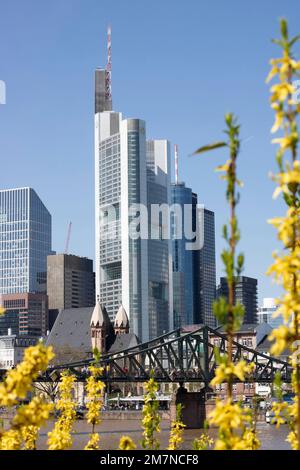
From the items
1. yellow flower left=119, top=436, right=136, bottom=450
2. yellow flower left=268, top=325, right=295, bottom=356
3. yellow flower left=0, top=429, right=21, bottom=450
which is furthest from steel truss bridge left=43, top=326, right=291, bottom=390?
yellow flower left=268, top=325, right=295, bottom=356

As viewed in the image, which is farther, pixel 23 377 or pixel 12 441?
pixel 12 441

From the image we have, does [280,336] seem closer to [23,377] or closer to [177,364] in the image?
[23,377]

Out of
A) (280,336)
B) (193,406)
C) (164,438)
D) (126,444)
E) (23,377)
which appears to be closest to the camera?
(280,336)

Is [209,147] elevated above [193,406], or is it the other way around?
[209,147]

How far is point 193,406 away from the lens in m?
116

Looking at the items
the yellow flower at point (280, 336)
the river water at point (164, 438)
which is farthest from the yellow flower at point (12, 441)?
the river water at point (164, 438)

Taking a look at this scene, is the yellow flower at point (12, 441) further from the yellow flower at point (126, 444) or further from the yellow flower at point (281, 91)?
the yellow flower at point (281, 91)

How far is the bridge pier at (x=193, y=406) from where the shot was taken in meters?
113

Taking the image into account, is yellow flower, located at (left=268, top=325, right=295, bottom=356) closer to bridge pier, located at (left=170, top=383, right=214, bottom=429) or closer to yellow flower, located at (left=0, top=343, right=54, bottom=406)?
yellow flower, located at (left=0, top=343, right=54, bottom=406)

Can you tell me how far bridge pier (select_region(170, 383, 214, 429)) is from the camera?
11307 centimetres

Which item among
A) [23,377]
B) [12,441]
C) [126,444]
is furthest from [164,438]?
[23,377]
